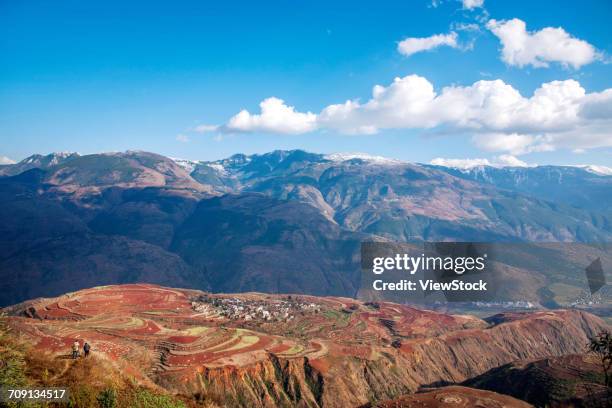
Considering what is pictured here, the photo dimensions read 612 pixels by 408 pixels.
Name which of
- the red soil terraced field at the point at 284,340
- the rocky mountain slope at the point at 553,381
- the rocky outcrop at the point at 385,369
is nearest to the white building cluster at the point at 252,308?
the red soil terraced field at the point at 284,340

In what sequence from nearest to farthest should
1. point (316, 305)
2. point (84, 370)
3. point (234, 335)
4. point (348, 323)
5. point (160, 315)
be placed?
point (84, 370) < point (234, 335) < point (160, 315) < point (348, 323) < point (316, 305)

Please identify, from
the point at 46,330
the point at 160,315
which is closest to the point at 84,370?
the point at 46,330

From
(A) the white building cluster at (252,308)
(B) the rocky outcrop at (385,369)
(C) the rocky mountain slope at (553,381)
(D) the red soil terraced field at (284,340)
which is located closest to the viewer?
(C) the rocky mountain slope at (553,381)

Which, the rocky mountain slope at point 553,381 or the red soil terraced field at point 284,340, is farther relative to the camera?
the red soil terraced field at point 284,340

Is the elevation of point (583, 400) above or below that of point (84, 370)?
below

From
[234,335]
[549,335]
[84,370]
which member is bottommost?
[549,335]

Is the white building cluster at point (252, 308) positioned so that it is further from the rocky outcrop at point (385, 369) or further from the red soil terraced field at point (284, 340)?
the rocky outcrop at point (385, 369)

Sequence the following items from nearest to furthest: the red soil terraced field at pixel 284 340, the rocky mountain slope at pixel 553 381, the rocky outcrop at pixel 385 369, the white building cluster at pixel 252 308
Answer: the rocky mountain slope at pixel 553 381, the rocky outcrop at pixel 385 369, the red soil terraced field at pixel 284 340, the white building cluster at pixel 252 308

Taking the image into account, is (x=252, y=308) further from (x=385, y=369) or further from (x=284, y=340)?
(x=385, y=369)

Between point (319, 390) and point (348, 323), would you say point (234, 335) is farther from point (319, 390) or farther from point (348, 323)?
point (348, 323)
